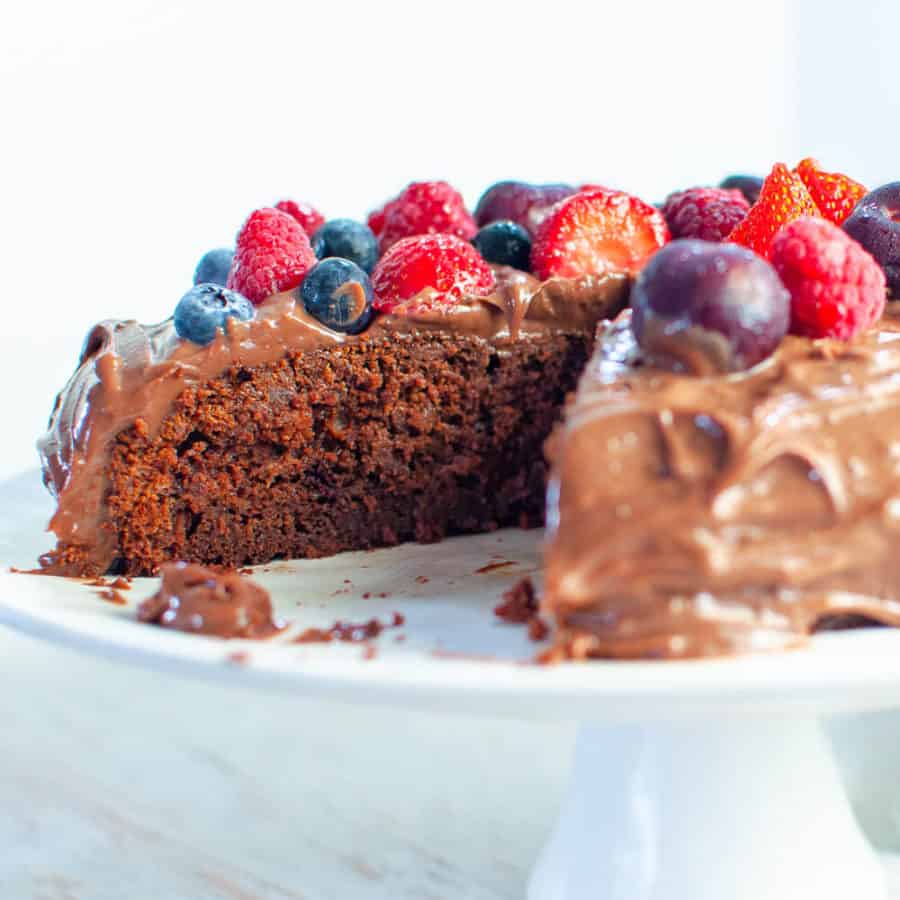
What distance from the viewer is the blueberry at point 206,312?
2438 millimetres

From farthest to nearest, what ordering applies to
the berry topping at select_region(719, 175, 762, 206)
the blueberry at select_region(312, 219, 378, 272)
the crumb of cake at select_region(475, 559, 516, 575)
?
the berry topping at select_region(719, 175, 762, 206)
the blueberry at select_region(312, 219, 378, 272)
the crumb of cake at select_region(475, 559, 516, 575)

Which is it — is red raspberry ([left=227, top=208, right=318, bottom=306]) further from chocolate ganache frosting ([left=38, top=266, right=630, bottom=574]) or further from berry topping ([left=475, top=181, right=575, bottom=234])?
berry topping ([left=475, top=181, right=575, bottom=234])

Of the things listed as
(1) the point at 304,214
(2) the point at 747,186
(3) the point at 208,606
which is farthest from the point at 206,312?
(2) the point at 747,186

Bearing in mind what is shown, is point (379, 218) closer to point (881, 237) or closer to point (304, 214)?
point (304, 214)

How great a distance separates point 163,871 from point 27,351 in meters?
2.18

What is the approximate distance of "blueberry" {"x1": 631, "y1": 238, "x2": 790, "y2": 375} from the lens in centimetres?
178

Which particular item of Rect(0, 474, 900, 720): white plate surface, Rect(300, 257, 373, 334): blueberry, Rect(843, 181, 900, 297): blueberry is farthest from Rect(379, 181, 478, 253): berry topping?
Rect(0, 474, 900, 720): white plate surface

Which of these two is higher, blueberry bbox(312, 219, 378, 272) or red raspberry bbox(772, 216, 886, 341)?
blueberry bbox(312, 219, 378, 272)

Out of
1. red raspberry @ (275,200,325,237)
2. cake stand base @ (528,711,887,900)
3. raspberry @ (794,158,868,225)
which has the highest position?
red raspberry @ (275,200,325,237)

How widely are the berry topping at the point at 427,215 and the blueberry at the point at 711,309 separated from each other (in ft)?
3.79

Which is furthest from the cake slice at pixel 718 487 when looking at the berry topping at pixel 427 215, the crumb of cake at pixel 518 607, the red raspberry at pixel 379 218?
the red raspberry at pixel 379 218

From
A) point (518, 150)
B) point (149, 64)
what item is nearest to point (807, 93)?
point (518, 150)

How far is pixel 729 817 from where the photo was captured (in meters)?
2.08

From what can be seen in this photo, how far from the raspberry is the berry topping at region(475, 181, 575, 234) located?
24.7 inches
